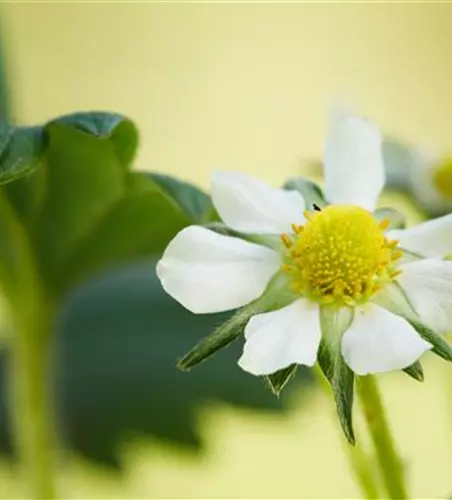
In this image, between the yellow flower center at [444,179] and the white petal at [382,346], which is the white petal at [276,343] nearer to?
the white petal at [382,346]

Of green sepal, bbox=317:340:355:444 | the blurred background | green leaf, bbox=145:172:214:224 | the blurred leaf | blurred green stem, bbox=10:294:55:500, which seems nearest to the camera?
green sepal, bbox=317:340:355:444

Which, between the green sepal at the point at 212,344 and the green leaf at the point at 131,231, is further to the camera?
the green leaf at the point at 131,231

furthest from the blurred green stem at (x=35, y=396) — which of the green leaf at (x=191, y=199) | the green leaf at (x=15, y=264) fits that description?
the green leaf at (x=191, y=199)

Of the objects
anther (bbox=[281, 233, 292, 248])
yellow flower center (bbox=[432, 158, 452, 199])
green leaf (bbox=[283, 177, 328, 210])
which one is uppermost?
green leaf (bbox=[283, 177, 328, 210])

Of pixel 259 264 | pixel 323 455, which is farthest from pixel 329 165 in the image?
pixel 323 455

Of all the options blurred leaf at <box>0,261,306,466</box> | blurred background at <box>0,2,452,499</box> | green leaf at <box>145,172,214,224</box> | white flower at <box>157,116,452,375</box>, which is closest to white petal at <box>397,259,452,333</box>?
white flower at <box>157,116,452,375</box>

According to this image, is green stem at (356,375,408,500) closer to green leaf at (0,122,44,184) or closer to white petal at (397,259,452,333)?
white petal at (397,259,452,333)
